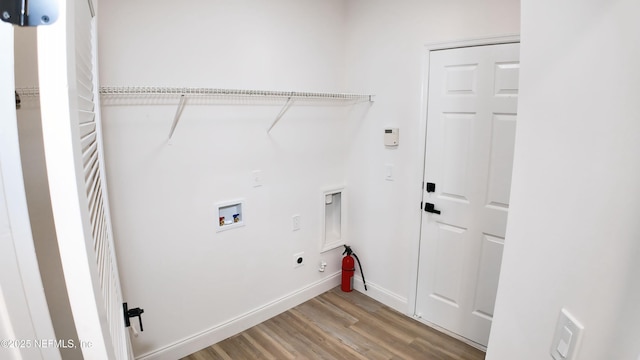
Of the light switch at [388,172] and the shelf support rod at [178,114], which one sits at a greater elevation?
the shelf support rod at [178,114]

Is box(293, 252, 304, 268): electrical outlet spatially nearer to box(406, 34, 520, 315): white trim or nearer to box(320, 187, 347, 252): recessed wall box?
box(320, 187, 347, 252): recessed wall box

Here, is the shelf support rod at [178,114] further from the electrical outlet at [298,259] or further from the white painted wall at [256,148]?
the electrical outlet at [298,259]

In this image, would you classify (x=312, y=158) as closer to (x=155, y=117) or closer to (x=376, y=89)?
(x=376, y=89)

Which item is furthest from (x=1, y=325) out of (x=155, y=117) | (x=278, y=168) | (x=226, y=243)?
(x=278, y=168)

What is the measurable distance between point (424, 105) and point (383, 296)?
5.75 ft

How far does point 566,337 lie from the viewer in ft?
2.42

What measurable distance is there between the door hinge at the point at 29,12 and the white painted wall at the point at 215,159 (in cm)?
169

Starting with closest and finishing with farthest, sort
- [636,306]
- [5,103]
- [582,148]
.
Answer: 1. [5,103]
2. [636,306]
3. [582,148]

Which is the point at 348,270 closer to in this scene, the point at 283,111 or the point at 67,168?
the point at 283,111

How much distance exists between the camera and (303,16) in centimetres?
265

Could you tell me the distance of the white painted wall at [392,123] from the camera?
7.87 feet

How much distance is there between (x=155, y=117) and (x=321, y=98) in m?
1.39

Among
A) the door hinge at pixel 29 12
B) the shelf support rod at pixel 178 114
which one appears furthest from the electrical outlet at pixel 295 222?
the door hinge at pixel 29 12

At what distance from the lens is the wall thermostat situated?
2693mm
